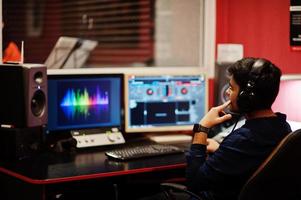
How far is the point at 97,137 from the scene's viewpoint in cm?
344

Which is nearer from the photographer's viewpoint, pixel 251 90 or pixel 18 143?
pixel 251 90

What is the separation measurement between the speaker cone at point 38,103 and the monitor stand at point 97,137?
334mm

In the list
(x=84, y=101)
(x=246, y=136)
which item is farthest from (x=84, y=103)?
(x=246, y=136)

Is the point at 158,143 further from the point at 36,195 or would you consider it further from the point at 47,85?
the point at 36,195

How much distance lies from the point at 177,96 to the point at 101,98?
500 mm

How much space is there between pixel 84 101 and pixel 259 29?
1376 mm

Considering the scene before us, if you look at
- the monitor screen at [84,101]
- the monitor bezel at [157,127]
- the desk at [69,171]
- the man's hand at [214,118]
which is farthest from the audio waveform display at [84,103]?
the man's hand at [214,118]

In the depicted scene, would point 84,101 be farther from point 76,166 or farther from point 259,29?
point 259,29

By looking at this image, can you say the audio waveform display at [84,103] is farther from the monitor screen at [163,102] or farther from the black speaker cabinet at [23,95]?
the black speaker cabinet at [23,95]

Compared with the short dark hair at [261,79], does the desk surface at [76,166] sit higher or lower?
lower

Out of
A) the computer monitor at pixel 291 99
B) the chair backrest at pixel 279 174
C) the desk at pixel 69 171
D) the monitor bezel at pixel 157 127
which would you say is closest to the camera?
the chair backrest at pixel 279 174

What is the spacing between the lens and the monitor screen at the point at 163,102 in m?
3.57

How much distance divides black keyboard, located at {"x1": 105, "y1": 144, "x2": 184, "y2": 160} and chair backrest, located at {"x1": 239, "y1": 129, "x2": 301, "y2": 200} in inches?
34.1

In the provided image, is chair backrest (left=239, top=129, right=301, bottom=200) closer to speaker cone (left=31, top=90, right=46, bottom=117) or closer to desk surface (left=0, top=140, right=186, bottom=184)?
desk surface (left=0, top=140, right=186, bottom=184)
